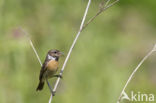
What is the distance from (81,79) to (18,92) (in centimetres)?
130

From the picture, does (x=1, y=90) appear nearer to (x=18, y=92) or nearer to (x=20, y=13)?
(x=18, y=92)

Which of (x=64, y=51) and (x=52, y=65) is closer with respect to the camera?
(x=52, y=65)

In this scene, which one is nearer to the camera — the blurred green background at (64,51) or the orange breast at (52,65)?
the orange breast at (52,65)

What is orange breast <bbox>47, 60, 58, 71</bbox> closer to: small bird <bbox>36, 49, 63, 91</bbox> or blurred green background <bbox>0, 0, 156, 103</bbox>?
small bird <bbox>36, 49, 63, 91</bbox>

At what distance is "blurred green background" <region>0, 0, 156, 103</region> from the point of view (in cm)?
682

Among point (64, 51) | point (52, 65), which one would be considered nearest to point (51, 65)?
point (52, 65)

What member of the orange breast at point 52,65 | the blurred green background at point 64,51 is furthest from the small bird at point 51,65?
the blurred green background at point 64,51

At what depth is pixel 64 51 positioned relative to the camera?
25.5ft

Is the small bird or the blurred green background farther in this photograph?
the blurred green background

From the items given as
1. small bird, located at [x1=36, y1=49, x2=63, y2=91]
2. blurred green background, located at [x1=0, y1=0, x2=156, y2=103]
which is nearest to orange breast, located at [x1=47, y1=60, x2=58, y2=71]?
small bird, located at [x1=36, y1=49, x2=63, y2=91]

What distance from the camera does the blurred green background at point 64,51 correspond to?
269 inches

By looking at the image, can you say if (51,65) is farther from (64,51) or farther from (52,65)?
(64,51)

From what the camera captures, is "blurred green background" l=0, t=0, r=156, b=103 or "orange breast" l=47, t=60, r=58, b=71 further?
"blurred green background" l=0, t=0, r=156, b=103

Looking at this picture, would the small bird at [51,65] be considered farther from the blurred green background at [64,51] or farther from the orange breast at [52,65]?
the blurred green background at [64,51]
